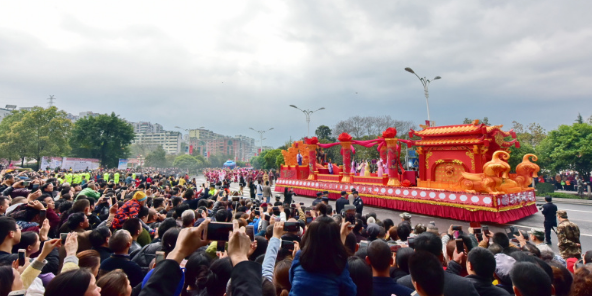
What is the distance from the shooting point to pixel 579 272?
91.2 inches

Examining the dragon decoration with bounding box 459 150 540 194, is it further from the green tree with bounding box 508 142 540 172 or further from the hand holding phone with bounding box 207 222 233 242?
the hand holding phone with bounding box 207 222 233 242

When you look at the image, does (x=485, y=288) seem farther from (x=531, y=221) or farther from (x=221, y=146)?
(x=221, y=146)

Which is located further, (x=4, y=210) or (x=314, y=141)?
(x=314, y=141)

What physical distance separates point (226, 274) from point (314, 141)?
18.0 meters

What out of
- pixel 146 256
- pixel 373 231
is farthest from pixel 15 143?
pixel 373 231

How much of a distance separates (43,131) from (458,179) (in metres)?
39.5

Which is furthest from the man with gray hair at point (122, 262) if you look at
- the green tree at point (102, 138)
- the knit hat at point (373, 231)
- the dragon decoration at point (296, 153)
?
the green tree at point (102, 138)

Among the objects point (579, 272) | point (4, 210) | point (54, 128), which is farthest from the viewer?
point (54, 128)

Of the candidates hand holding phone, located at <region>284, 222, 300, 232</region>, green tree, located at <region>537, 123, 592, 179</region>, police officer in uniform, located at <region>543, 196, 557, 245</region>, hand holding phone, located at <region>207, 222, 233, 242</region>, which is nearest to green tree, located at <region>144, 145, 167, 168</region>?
green tree, located at <region>537, 123, 592, 179</region>

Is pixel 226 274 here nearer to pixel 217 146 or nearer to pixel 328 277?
pixel 328 277

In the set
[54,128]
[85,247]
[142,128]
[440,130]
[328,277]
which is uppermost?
[142,128]

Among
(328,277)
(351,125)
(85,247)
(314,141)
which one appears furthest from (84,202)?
(351,125)

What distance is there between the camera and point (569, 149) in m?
20.9

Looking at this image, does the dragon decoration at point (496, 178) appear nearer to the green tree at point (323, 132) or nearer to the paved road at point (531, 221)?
the paved road at point (531, 221)
